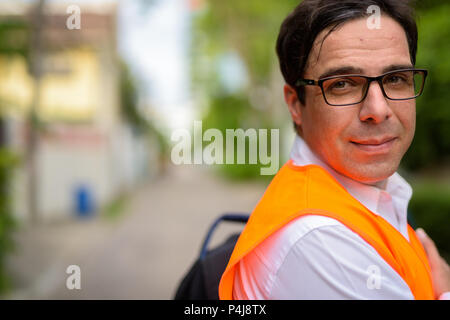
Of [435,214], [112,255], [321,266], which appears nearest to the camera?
[321,266]

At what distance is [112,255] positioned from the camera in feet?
25.4

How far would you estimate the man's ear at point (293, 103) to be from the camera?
116 centimetres

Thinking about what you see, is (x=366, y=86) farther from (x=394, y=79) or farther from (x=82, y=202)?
(x=82, y=202)

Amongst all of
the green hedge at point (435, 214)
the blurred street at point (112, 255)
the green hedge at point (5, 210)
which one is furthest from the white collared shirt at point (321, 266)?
the green hedge at point (435, 214)

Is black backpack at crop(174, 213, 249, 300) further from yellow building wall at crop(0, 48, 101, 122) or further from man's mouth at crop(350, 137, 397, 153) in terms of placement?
yellow building wall at crop(0, 48, 101, 122)

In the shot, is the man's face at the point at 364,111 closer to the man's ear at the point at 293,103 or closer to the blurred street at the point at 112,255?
the man's ear at the point at 293,103

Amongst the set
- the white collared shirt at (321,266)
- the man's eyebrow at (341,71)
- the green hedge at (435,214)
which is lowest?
the green hedge at (435,214)

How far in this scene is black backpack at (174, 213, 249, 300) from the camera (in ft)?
4.49

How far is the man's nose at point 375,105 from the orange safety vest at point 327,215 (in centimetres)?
17

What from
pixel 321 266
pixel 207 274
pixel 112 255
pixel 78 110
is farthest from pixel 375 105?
pixel 78 110

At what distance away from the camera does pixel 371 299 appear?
0.94 m

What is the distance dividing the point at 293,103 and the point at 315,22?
224 mm

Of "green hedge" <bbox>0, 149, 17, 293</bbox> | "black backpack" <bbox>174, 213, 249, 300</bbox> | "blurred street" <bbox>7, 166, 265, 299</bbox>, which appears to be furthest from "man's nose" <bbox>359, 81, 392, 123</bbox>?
"blurred street" <bbox>7, 166, 265, 299</bbox>

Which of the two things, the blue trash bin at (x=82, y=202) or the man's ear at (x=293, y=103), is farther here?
the blue trash bin at (x=82, y=202)
